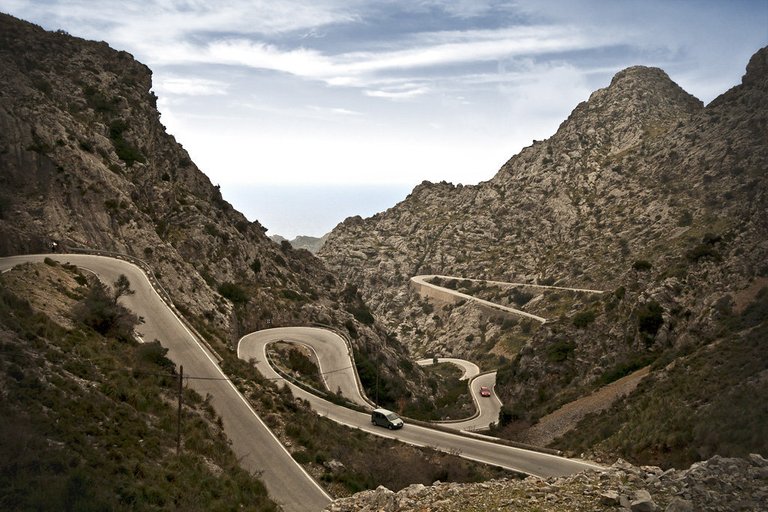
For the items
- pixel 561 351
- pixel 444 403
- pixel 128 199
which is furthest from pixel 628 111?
pixel 128 199

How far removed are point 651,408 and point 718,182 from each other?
73829 millimetres

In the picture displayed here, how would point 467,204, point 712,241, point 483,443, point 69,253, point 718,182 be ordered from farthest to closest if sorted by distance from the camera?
point 467,204 < point 718,182 < point 712,241 < point 69,253 < point 483,443

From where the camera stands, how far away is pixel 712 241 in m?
38.8

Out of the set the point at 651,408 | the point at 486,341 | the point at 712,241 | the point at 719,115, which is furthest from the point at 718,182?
the point at 651,408

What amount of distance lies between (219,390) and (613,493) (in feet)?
61.0

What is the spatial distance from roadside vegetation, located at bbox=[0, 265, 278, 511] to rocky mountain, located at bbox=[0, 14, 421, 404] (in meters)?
9.17

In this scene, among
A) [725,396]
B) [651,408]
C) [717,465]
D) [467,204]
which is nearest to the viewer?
[717,465]

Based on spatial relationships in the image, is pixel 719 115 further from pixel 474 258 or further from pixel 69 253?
pixel 69 253

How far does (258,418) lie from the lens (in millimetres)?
23109

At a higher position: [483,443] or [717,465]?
[717,465]

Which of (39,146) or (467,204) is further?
(467,204)

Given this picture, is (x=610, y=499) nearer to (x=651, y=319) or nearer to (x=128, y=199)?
(x=651, y=319)

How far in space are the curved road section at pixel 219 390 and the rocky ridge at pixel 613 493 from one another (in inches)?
223

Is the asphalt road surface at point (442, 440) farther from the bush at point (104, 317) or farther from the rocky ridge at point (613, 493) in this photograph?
the rocky ridge at point (613, 493)
